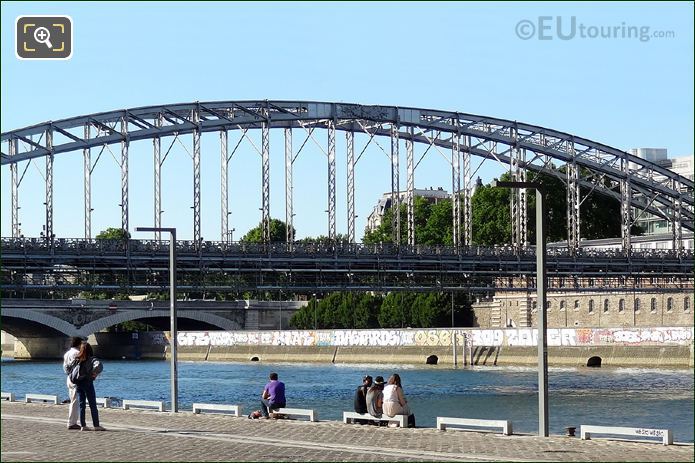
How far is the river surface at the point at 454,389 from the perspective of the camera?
4959 centimetres

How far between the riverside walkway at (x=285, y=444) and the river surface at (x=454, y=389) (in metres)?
13.4

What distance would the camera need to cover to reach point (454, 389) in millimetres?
67875

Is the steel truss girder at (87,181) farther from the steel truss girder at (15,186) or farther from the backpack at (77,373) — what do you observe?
the backpack at (77,373)

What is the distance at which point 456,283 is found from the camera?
110625mm

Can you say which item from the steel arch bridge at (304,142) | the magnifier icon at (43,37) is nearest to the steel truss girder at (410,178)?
the steel arch bridge at (304,142)

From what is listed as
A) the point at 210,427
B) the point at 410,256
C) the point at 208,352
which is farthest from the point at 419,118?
the point at 210,427

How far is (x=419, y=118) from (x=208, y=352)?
28535 mm

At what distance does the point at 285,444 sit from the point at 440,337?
232ft

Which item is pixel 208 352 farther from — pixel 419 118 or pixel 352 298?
pixel 419 118

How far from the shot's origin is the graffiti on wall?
78.9 metres

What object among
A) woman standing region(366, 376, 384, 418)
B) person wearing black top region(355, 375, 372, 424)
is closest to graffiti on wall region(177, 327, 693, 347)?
person wearing black top region(355, 375, 372, 424)

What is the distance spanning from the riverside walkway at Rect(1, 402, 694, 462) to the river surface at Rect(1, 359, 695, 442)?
13.4 m

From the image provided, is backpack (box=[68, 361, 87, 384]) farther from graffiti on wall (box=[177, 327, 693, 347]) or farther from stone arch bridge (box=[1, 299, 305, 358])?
stone arch bridge (box=[1, 299, 305, 358])

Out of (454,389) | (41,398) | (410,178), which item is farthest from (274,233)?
(41,398)
